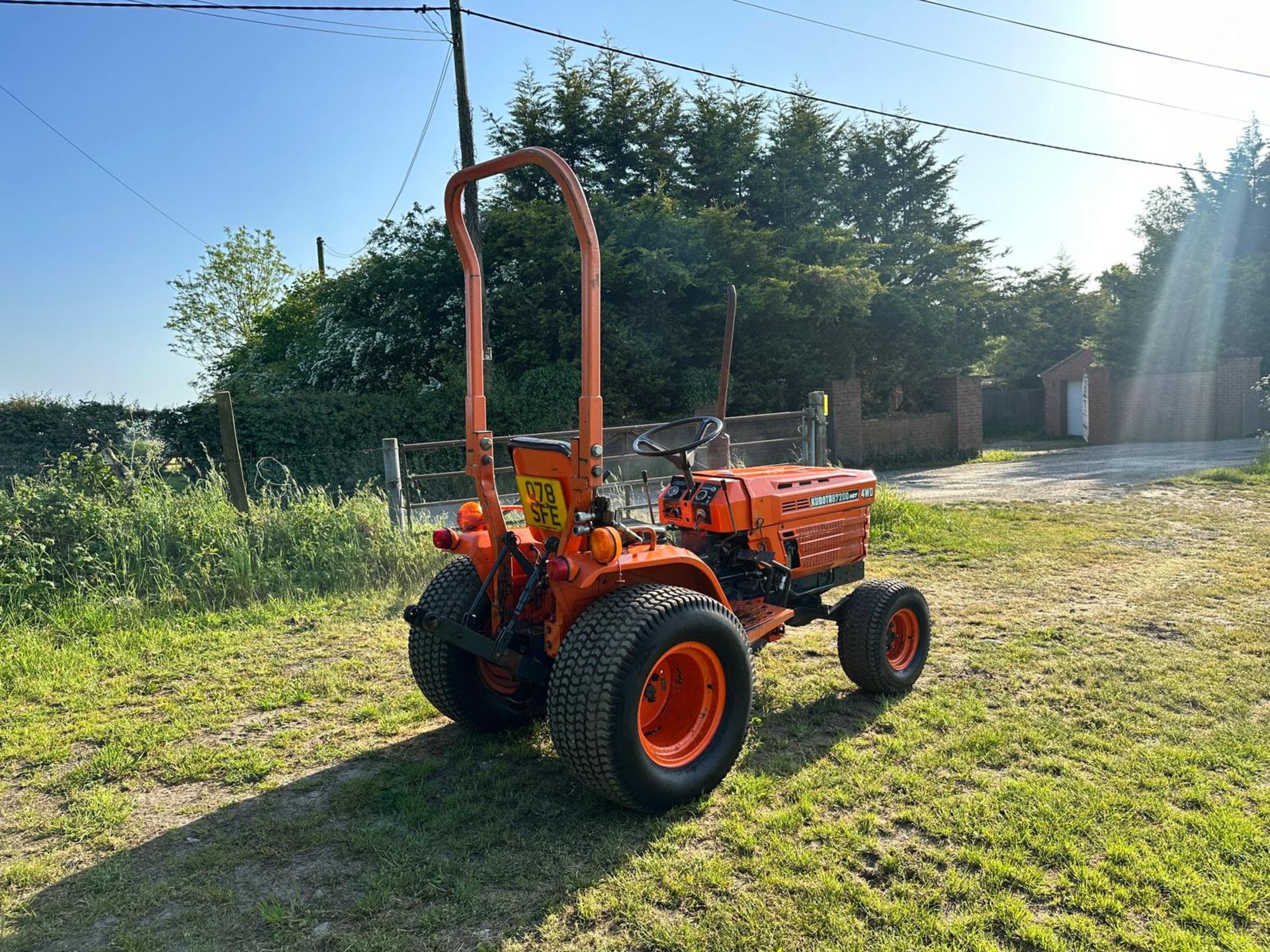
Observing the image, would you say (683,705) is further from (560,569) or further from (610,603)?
(560,569)

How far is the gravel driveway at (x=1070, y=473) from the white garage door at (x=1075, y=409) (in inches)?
229

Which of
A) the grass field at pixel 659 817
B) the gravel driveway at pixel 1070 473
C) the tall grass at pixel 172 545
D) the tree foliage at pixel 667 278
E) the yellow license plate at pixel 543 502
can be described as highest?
the tree foliage at pixel 667 278

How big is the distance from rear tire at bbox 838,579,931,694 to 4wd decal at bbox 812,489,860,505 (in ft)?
1.48

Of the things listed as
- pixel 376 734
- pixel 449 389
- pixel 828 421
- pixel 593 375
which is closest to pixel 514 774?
pixel 376 734

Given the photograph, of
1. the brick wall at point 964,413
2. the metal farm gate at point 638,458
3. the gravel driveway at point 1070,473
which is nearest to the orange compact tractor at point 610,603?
the metal farm gate at point 638,458

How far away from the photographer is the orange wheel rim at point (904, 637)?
4.23 m

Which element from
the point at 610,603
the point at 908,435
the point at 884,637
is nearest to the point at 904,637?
the point at 884,637

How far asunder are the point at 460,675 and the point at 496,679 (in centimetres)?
21

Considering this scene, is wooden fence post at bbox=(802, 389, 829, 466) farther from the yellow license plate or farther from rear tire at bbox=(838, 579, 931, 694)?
the yellow license plate

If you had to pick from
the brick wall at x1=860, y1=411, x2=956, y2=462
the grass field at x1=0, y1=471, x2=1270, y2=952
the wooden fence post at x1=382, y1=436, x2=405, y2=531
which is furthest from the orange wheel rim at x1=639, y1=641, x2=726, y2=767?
the brick wall at x1=860, y1=411, x2=956, y2=462

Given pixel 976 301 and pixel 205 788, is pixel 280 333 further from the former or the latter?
pixel 205 788

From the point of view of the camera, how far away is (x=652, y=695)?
123 inches

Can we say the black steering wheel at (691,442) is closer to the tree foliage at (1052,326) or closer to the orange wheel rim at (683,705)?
the orange wheel rim at (683,705)

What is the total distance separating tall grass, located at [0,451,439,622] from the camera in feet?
18.8
